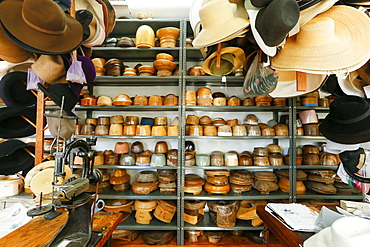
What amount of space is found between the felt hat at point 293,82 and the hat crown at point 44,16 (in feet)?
3.21

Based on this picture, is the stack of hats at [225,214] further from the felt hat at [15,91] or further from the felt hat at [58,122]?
the felt hat at [15,91]

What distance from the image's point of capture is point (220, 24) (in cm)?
62

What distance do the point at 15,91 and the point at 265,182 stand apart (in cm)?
239

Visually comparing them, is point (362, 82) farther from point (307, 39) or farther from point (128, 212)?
point (128, 212)

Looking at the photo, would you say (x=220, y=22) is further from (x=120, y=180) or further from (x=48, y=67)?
(x=120, y=180)

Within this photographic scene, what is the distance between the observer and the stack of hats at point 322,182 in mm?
1973

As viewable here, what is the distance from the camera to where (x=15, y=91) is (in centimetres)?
106

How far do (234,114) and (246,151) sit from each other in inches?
20.5

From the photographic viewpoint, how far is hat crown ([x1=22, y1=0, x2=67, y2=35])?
0.58 meters

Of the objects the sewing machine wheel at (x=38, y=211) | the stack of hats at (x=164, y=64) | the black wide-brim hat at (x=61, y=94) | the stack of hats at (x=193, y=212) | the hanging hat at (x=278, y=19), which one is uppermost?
the stack of hats at (x=164, y=64)

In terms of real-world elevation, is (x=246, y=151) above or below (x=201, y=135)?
below

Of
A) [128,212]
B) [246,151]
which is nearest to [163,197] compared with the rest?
[128,212]

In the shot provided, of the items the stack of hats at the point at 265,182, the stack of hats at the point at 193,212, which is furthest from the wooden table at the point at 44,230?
the stack of hats at the point at 265,182

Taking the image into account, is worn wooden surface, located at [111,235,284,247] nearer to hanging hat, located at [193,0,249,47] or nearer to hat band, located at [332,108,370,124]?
hat band, located at [332,108,370,124]
